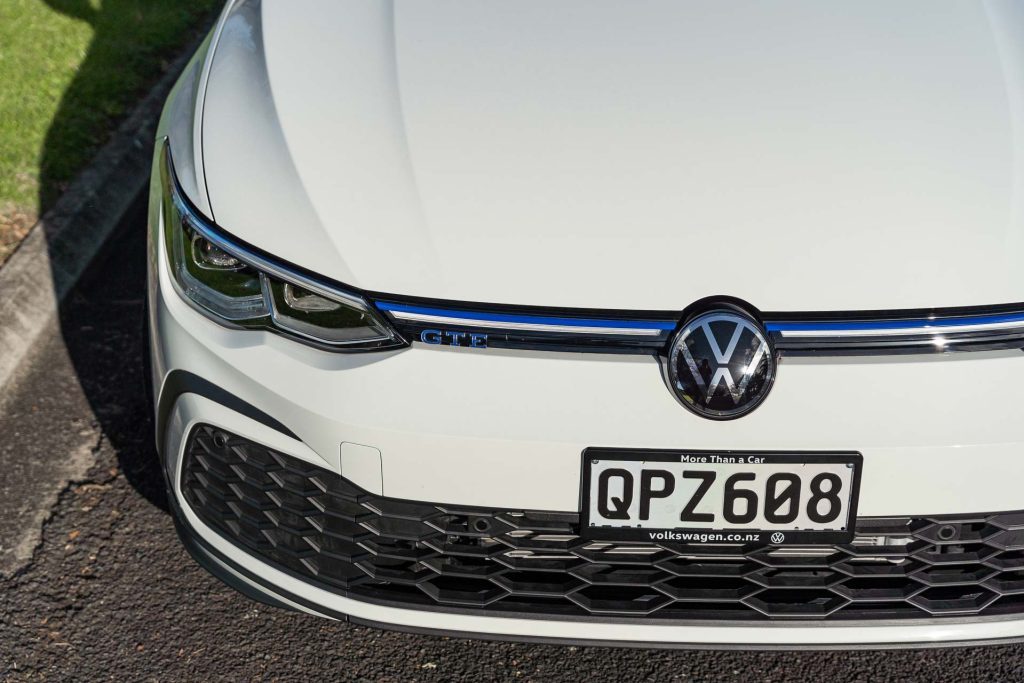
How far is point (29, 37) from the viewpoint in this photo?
14.8ft

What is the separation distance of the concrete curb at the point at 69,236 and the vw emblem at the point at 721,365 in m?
2.01

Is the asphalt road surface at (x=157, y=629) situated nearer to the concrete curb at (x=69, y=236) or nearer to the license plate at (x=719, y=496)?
the concrete curb at (x=69, y=236)

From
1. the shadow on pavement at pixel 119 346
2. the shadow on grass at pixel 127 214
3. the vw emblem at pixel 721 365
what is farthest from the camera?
the shadow on grass at pixel 127 214

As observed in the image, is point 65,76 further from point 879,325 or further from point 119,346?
point 879,325

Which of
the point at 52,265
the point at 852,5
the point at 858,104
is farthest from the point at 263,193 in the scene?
the point at 52,265

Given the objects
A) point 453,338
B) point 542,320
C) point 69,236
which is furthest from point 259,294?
point 69,236

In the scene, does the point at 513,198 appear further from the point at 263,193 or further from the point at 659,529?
the point at 659,529

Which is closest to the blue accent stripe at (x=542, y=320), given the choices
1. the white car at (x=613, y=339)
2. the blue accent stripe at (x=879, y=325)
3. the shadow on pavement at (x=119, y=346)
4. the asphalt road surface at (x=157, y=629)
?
the white car at (x=613, y=339)

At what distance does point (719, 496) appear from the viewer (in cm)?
166

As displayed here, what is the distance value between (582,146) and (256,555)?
0.86 meters

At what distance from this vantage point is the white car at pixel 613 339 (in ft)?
5.32

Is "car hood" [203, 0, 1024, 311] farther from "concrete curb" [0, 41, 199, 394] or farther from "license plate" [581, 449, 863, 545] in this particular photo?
"concrete curb" [0, 41, 199, 394]

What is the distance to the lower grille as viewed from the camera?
172cm

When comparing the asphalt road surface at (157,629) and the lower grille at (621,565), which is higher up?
the lower grille at (621,565)
